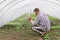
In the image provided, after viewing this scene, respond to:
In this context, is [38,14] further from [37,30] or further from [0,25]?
[0,25]

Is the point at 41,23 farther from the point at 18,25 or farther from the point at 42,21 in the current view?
the point at 18,25

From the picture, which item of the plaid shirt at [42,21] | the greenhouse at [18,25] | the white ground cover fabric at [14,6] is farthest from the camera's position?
the white ground cover fabric at [14,6]

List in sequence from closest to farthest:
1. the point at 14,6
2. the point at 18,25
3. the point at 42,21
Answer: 1. the point at 42,21
2. the point at 14,6
3. the point at 18,25

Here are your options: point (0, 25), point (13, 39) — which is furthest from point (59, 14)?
point (13, 39)

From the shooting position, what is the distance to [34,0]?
47.6 feet

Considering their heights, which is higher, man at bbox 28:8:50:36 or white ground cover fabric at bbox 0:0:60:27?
white ground cover fabric at bbox 0:0:60:27

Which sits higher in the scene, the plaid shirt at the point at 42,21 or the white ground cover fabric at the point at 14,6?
the white ground cover fabric at the point at 14,6

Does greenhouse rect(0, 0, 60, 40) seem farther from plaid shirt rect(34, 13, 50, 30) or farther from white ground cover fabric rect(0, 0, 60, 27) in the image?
plaid shirt rect(34, 13, 50, 30)

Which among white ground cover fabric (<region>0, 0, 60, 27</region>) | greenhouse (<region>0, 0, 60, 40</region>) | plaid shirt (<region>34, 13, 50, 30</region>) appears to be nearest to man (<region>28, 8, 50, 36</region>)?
plaid shirt (<region>34, 13, 50, 30</region>)

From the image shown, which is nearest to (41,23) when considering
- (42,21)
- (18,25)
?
(42,21)

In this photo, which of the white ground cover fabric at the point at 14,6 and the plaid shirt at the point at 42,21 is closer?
the plaid shirt at the point at 42,21

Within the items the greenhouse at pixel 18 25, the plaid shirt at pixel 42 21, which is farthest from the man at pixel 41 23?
the greenhouse at pixel 18 25

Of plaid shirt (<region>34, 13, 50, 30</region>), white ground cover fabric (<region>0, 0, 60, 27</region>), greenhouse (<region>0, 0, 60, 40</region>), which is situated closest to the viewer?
plaid shirt (<region>34, 13, 50, 30</region>)

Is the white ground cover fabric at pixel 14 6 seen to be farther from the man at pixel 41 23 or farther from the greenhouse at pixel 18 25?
the man at pixel 41 23
